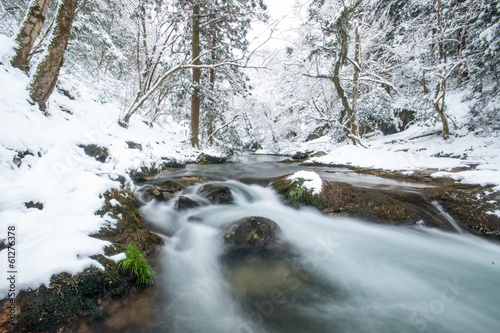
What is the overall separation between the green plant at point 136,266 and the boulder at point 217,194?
2.59 m

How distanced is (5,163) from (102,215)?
4.48 feet

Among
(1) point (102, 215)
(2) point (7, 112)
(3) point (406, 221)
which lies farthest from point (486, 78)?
(2) point (7, 112)

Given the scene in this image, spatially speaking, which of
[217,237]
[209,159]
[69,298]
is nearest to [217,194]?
[217,237]

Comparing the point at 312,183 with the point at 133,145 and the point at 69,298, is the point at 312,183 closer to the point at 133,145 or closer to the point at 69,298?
the point at 69,298

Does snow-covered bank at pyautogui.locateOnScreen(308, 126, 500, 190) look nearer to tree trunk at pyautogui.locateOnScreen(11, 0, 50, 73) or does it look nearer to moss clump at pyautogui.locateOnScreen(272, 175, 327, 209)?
moss clump at pyautogui.locateOnScreen(272, 175, 327, 209)

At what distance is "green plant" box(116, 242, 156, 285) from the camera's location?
227 cm

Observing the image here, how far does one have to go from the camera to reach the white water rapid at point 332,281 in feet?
7.09

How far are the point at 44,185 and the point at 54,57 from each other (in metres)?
3.12

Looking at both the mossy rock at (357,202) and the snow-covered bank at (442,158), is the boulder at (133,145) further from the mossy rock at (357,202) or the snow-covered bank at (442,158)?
the snow-covered bank at (442,158)

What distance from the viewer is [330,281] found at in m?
2.78

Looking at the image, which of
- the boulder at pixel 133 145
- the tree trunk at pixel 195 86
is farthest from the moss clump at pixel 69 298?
the tree trunk at pixel 195 86

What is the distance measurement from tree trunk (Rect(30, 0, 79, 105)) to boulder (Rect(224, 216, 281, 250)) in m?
4.91

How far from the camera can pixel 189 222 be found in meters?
4.16

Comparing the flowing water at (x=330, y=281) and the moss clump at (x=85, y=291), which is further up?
the moss clump at (x=85, y=291)
